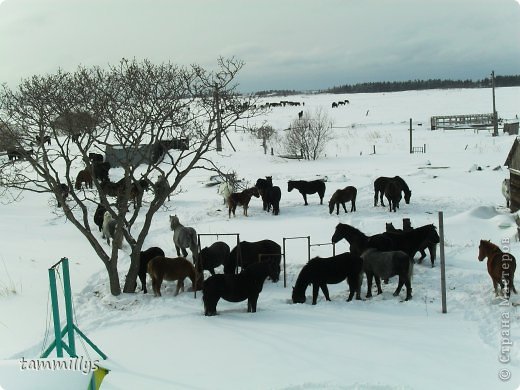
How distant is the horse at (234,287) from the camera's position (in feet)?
32.1

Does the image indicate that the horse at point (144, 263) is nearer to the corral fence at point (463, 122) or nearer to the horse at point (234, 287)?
the horse at point (234, 287)

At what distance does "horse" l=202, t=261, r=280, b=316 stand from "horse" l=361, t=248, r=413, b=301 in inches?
88.7

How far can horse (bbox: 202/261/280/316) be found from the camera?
9781mm

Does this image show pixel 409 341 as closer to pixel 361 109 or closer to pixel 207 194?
→ pixel 207 194

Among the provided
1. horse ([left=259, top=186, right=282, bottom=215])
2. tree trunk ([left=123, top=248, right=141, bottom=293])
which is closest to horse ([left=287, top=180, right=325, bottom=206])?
horse ([left=259, top=186, right=282, bottom=215])

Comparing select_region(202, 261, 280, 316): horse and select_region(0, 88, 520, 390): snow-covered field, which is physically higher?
select_region(202, 261, 280, 316): horse

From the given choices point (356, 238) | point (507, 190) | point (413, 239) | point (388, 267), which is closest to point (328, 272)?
point (388, 267)

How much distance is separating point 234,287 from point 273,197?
976 cm

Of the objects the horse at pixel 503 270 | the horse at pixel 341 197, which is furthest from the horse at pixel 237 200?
the horse at pixel 503 270

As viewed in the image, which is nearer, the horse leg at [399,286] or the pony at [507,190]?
the horse leg at [399,286]

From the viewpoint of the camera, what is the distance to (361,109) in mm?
80750

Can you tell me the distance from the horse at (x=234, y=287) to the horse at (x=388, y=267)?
2.25 m

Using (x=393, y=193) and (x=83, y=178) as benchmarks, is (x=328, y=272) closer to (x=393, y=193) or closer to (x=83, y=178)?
(x=393, y=193)

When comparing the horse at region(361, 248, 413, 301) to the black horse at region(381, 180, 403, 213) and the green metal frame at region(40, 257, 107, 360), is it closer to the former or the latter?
the green metal frame at region(40, 257, 107, 360)
